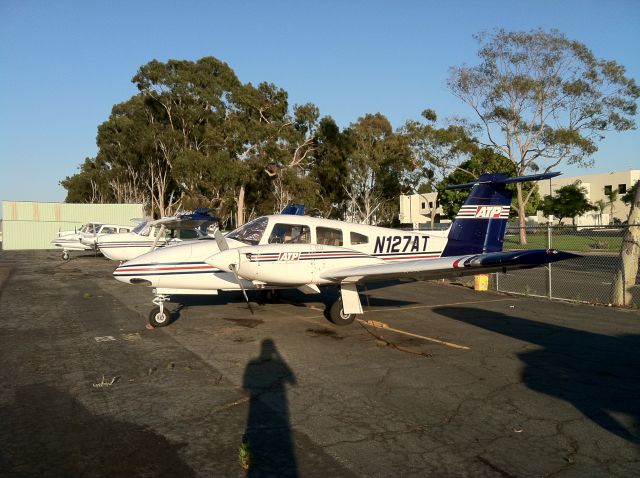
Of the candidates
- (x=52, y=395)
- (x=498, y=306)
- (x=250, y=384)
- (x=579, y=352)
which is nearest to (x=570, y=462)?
(x=250, y=384)

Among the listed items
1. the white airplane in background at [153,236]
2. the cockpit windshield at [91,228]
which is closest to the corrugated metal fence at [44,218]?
the cockpit windshield at [91,228]

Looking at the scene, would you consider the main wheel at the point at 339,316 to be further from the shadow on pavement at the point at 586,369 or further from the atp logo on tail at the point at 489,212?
the atp logo on tail at the point at 489,212

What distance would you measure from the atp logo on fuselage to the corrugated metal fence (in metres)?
47.3

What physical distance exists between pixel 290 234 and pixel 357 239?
1.73 m

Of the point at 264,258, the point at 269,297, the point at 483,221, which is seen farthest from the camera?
the point at 269,297

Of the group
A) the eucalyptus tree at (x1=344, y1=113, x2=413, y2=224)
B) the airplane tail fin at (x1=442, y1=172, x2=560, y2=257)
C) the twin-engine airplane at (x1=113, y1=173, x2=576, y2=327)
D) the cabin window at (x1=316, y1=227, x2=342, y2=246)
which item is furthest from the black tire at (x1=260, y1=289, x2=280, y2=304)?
the eucalyptus tree at (x1=344, y1=113, x2=413, y2=224)

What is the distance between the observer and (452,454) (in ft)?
14.9

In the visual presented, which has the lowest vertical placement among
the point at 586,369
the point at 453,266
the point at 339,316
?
the point at 586,369

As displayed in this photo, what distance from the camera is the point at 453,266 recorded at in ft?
29.8

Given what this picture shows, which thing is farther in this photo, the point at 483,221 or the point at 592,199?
the point at 592,199

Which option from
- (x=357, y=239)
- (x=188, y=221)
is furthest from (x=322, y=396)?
(x=188, y=221)

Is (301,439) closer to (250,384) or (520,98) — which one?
(250,384)

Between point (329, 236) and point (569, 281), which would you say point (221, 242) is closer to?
point (329, 236)

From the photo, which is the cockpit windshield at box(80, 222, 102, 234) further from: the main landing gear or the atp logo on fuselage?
the atp logo on fuselage
